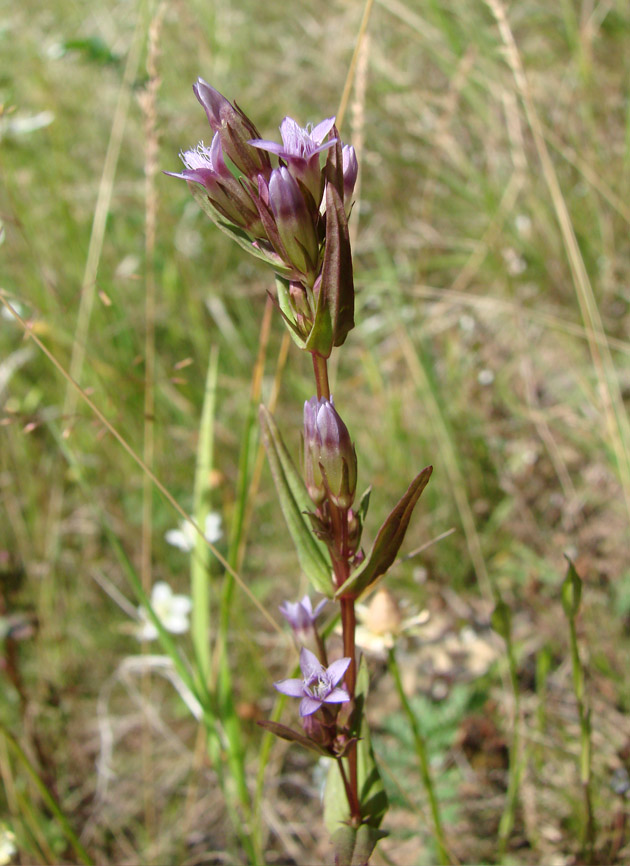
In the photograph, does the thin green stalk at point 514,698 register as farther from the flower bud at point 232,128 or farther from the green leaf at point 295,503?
the flower bud at point 232,128

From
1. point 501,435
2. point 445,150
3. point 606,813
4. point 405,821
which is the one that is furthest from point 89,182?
point 606,813

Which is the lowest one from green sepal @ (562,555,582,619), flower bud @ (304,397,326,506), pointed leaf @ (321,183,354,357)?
green sepal @ (562,555,582,619)

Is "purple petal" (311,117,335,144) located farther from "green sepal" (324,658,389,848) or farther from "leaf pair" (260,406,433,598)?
"green sepal" (324,658,389,848)

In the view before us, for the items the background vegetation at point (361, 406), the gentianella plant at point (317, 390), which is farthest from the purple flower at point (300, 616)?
the background vegetation at point (361, 406)

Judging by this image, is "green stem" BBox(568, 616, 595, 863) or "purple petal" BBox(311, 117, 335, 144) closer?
"purple petal" BBox(311, 117, 335, 144)

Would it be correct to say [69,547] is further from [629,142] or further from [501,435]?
[629,142]

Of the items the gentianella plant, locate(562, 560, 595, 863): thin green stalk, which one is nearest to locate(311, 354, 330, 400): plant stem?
the gentianella plant
